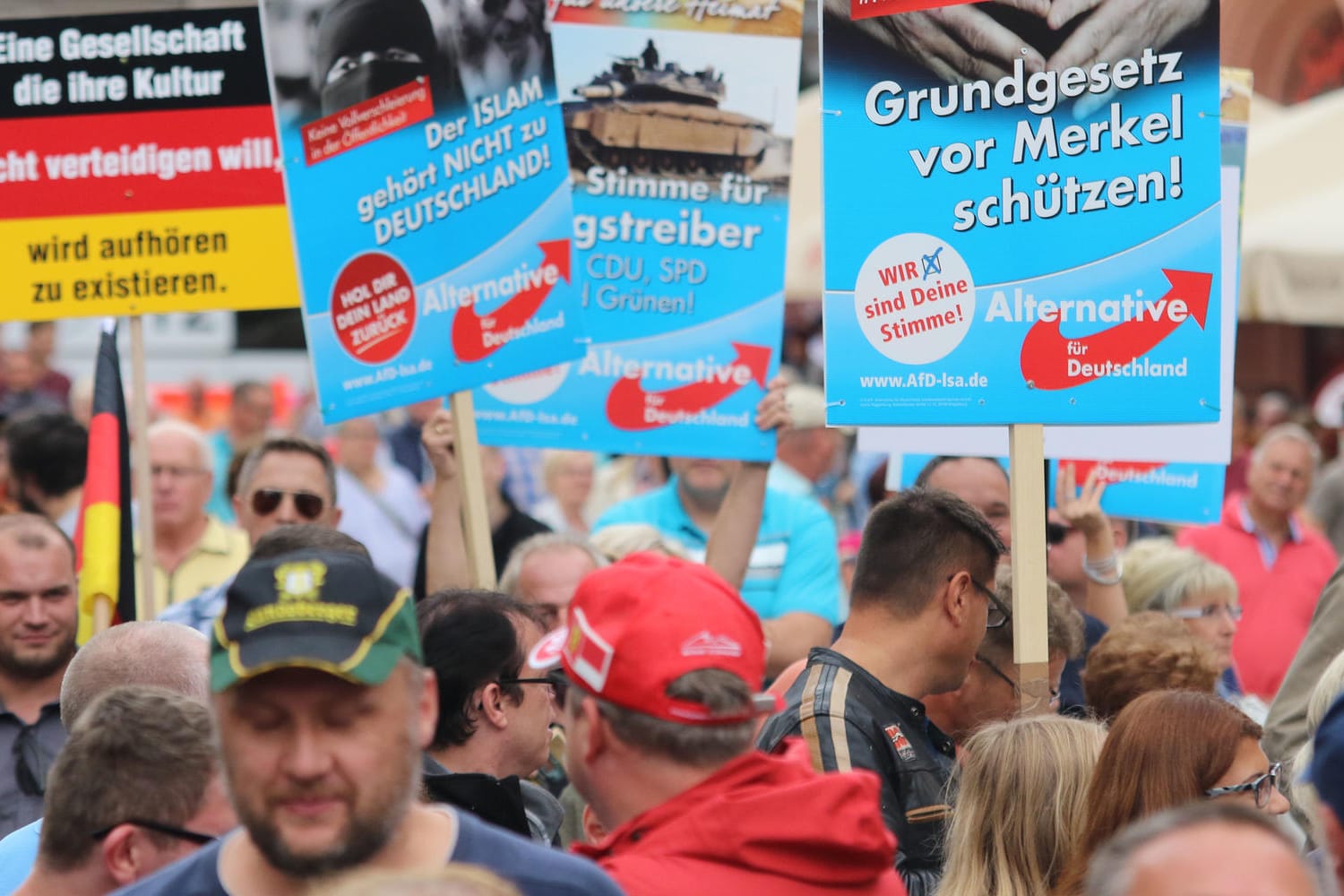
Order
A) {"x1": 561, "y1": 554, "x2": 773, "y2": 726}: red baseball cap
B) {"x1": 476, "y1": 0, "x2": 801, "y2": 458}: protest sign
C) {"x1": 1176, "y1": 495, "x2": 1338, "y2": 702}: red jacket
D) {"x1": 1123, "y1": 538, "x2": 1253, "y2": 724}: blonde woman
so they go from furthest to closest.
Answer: {"x1": 1176, "y1": 495, "x2": 1338, "y2": 702}: red jacket < {"x1": 1123, "y1": 538, "x2": 1253, "y2": 724}: blonde woman < {"x1": 476, "y1": 0, "x2": 801, "y2": 458}: protest sign < {"x1": 561, "y1": 554, "x2": 773, "y2": 726}: red baseball cap

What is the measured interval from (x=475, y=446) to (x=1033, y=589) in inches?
69.9

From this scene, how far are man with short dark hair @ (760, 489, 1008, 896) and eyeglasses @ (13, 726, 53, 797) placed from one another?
2065 mm

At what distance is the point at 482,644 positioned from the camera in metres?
4.02

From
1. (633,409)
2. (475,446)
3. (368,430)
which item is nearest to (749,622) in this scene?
(475,446)

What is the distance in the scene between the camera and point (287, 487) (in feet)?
20.7

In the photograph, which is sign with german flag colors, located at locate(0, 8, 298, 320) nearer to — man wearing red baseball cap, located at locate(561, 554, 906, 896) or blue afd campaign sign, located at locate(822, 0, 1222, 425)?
blue afd campaign sign, located at locate(822, 0, 1222, 425)

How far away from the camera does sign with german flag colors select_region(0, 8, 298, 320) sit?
5.88 meters

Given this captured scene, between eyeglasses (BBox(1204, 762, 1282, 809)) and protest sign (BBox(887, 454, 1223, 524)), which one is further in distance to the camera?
protest sign (BBox(887, 454, 1223, 524))

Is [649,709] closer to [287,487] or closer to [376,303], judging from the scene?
[376,303]

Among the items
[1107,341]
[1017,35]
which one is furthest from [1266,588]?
[1017,35]

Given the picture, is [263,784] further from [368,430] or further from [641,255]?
[368,430]

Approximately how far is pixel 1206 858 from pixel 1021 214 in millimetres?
2514

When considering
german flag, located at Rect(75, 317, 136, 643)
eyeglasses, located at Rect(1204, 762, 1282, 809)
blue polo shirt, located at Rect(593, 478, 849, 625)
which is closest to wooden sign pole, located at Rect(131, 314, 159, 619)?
german flag, located at Rect(75, 317, 136, 643)

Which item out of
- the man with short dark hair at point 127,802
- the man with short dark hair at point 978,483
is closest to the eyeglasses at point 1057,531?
the man with short dark hair at point 978,483
